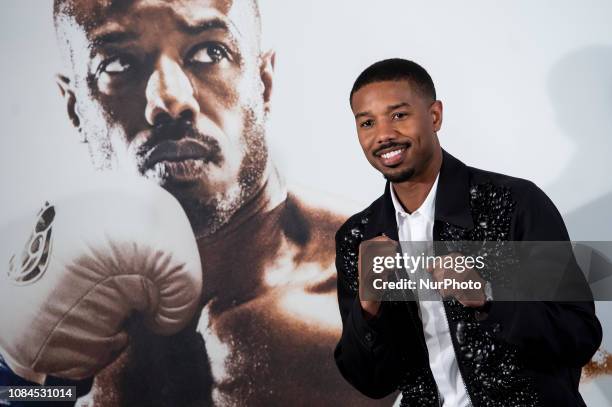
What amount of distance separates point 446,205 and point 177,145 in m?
1.12

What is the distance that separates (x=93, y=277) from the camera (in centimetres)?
248

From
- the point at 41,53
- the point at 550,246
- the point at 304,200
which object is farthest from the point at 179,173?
the point at 550,246

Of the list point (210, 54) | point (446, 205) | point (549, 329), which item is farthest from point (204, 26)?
point (549, 329)

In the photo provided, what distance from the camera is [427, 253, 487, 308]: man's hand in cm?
130

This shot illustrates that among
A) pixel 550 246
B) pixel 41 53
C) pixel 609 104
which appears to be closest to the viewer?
pixel 550 246

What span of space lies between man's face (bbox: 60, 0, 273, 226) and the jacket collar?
731 millimetres

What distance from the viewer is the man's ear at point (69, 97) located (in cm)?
254

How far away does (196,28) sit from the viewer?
96.1 inches

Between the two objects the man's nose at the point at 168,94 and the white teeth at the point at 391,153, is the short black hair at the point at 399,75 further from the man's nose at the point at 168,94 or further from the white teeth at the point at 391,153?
the man's nose at the point at 168,94

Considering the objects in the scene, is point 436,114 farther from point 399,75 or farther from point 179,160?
point 179,160

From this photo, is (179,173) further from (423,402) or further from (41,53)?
(423,402)

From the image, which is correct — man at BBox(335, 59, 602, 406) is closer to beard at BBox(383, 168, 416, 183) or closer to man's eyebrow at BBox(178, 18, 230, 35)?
beard at BBox(383, 168, 416, 183)

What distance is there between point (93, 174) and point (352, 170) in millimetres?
877

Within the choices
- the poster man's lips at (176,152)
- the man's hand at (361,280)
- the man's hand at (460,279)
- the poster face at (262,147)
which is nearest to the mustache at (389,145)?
the man's hand at (361,280)
